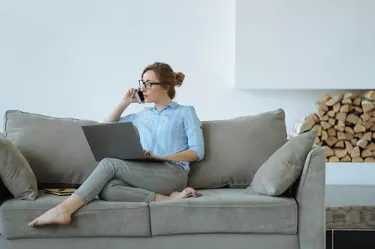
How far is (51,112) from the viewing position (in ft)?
14.9

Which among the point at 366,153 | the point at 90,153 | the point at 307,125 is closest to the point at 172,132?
the point at 90,153

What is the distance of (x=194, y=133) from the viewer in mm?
3029

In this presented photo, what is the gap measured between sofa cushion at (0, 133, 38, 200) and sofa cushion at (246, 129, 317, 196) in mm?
1108

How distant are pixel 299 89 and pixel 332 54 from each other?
374mm

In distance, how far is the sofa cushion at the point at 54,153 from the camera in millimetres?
3053

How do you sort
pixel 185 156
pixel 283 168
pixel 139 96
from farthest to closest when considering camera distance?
pixel 139 96, pixel 185 156, pixel 283 168

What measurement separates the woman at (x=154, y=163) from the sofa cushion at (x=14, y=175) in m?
0.19

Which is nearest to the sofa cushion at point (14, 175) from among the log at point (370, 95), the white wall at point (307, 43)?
the white wall at point (307, 43)

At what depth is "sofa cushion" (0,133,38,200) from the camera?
2721mm

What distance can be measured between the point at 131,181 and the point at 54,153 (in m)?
0.52

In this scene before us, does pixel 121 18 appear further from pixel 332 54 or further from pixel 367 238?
pixel 367 238

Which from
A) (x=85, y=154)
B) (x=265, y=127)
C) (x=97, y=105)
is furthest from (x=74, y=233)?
(x=97, y=105)

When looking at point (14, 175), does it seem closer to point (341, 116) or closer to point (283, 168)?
point (283, 168)

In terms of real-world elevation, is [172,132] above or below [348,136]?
above
